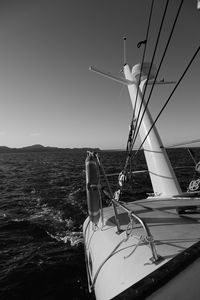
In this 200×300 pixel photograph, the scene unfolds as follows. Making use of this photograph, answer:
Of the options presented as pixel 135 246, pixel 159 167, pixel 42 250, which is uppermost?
pixel 159 167

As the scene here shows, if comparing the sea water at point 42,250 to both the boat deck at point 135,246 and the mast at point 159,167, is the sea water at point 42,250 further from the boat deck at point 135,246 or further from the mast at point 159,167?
the mast at point 159,167

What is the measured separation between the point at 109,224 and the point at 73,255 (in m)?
3.25

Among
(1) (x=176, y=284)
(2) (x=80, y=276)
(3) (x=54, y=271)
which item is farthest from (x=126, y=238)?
(3) (x=54, y=271)

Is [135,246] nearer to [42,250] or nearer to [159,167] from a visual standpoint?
[159,167]

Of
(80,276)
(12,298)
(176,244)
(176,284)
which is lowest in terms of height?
(80,276)

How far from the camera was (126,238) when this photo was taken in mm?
4109

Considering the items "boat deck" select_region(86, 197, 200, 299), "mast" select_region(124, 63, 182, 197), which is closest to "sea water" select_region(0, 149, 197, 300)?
"boat deck" select_region(86, 197, 200, 299)

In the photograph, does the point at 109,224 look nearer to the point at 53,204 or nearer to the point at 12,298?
the point at 12,298

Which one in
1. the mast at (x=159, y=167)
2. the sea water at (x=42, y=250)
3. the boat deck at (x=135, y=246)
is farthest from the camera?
the mast at (x=159, y=167)

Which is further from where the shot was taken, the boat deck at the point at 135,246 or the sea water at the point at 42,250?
the sea water at the point at 42,250

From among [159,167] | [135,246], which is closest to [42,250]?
[135,246]

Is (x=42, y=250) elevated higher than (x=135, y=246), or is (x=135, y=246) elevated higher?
(x=135, y=246)

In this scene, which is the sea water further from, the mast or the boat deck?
the mast

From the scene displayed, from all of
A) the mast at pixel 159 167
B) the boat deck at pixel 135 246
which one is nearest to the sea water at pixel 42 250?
the boat deck at pixel 135 246
